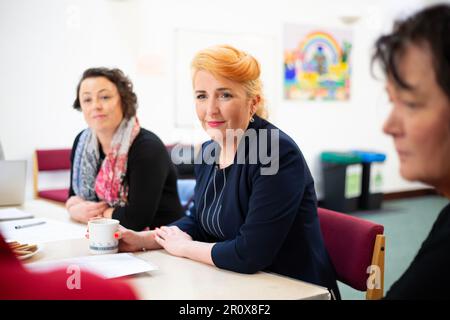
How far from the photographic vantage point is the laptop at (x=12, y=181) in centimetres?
184

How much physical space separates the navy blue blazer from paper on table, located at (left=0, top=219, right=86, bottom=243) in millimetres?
476

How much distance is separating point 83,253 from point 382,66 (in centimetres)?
96

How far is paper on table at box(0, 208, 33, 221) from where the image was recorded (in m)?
1.74

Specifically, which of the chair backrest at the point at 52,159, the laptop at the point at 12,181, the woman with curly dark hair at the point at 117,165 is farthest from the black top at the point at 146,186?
the chair backrest at the point at 52,159

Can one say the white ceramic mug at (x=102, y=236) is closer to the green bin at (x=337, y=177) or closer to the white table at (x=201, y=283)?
the white table at (x=201, y=283)

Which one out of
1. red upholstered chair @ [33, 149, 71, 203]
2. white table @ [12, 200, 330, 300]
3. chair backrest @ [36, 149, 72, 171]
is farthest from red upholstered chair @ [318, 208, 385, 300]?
chair backrest @ [36, 149, 72, 171]

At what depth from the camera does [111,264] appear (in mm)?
1181

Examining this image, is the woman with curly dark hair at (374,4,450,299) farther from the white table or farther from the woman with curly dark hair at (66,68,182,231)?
the woman with curly dark hair at (66,68,182,231)

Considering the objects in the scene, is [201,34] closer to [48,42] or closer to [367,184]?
[48,42]

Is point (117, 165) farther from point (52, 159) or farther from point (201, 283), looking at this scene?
point (52, 159)

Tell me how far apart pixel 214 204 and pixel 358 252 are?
44cm

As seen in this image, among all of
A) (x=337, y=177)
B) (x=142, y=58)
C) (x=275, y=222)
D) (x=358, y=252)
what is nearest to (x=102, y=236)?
(x=275, y=222)

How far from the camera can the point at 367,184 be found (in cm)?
507
